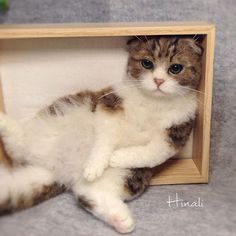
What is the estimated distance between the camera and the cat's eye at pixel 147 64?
109 cm

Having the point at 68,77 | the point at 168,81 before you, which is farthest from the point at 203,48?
the point at 68,77

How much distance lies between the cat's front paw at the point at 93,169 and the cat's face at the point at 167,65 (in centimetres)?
22

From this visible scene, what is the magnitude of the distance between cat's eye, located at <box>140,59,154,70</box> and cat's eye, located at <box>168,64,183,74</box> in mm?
49

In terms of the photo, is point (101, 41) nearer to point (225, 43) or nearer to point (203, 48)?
point (203, 48)

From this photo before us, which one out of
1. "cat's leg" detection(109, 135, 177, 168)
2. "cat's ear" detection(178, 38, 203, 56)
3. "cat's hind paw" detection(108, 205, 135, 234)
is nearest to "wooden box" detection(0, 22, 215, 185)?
"cat's ear" detection(178, 38, 203, 56)

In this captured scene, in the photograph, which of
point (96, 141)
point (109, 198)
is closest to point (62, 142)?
point (96, 141)

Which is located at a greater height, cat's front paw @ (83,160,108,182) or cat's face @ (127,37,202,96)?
cat's face @ (127,37,202,96)

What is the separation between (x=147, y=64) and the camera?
110 cm

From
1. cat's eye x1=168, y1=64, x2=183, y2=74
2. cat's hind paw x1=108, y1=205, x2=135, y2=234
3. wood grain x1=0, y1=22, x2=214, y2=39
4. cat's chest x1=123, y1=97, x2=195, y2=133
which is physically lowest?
cat's hind paw x1=108, y1=205, x2=135, y2=234

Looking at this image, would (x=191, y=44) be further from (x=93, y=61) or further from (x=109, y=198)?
(x=109, y=198)

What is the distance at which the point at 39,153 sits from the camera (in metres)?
1.12

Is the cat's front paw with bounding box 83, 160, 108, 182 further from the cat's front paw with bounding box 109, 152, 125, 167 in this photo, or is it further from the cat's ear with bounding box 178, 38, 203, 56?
the cat's ear with bounding box 178, 38, 203, 56

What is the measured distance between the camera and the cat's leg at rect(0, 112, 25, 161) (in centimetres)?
113

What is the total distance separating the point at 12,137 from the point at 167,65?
1.48 ft
